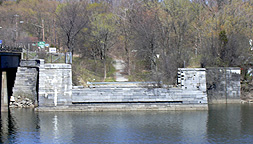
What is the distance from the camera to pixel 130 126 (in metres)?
30.0

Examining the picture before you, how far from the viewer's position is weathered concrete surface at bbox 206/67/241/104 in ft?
135

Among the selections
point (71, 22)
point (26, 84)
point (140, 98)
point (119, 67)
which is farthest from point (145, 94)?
point (71, 22)

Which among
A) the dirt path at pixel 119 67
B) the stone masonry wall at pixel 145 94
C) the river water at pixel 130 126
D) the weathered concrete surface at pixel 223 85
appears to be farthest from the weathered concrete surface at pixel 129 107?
the dirt path at pixel 119 67

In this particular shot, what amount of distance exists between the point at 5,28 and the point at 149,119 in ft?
147

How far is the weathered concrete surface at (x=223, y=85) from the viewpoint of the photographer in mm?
41250

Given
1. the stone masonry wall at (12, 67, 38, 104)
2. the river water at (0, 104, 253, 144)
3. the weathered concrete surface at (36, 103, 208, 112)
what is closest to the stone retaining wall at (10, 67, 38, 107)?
the stone masonry wall at (12, 67, 38, 104)

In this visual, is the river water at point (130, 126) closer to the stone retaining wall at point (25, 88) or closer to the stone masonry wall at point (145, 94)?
the stone masonry wall at point (145, 94)

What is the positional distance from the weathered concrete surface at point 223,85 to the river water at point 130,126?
4.15m

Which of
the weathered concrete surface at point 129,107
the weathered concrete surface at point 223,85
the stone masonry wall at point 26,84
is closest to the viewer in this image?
the weathered concrete surface at point 129,107

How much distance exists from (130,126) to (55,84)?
33.1 ft

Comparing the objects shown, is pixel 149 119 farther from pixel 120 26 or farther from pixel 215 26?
pixel 120 26

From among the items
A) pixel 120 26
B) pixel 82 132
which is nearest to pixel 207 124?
pixel 82 132

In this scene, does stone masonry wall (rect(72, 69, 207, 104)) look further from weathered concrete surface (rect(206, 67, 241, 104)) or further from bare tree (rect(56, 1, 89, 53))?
bare tree (rect(56, 1, 89, 53))

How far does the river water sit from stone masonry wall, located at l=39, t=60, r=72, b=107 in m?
1.48
